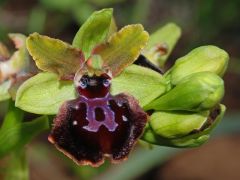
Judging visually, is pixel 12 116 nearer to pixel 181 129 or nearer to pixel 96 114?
pixel 96 114

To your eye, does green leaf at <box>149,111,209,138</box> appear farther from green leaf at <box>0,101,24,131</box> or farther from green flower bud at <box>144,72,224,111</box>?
green leaf at <box>0,101,24,131</box>

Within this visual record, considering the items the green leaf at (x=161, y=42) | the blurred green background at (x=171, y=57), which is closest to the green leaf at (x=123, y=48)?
the green leaf at (x=161, y=42)

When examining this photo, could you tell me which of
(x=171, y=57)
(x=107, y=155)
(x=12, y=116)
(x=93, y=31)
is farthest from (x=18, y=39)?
(x=171, y=57)

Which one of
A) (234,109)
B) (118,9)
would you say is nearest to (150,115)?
(234,109)

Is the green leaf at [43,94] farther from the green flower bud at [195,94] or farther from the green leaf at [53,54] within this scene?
the green flower bud at [195,94]

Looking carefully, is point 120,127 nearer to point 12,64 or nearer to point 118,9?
point 12,64

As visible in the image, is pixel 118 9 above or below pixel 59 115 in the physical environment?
below

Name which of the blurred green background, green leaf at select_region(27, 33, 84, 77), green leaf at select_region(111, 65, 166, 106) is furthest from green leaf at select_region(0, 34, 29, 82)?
the blurred green background
